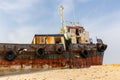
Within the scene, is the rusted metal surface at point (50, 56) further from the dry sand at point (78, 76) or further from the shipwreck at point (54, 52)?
the dry sand at point (78, 76)

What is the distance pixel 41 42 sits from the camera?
28719 millimetres

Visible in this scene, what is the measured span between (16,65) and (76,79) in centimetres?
1205

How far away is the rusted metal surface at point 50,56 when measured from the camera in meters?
25.2

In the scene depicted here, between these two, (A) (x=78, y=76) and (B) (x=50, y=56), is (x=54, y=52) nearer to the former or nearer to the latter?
(B) (x=50, y=56)

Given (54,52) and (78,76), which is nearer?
(78,76)

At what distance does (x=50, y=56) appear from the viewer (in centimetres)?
2700

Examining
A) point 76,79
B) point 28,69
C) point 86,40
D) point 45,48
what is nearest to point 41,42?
point 45,48

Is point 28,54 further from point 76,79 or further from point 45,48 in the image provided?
point 76,79

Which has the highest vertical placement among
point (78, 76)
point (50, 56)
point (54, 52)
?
point (54, 52)

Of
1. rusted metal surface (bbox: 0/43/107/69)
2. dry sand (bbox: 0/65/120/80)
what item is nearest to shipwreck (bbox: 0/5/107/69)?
rusted metal surface (bbox: 0/43/107/69)

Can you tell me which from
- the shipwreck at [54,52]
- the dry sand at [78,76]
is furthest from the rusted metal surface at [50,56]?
the dry sand at [78,76]

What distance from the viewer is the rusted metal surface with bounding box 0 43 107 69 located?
25.2 meters

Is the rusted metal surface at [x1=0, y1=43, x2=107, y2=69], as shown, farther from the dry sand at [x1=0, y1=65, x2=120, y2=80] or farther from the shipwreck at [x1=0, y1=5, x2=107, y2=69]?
the dry sand at [x1=0, y1=65, x2=120, y2=80]

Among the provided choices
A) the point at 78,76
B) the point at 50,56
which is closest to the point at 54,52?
the point at 50,56
